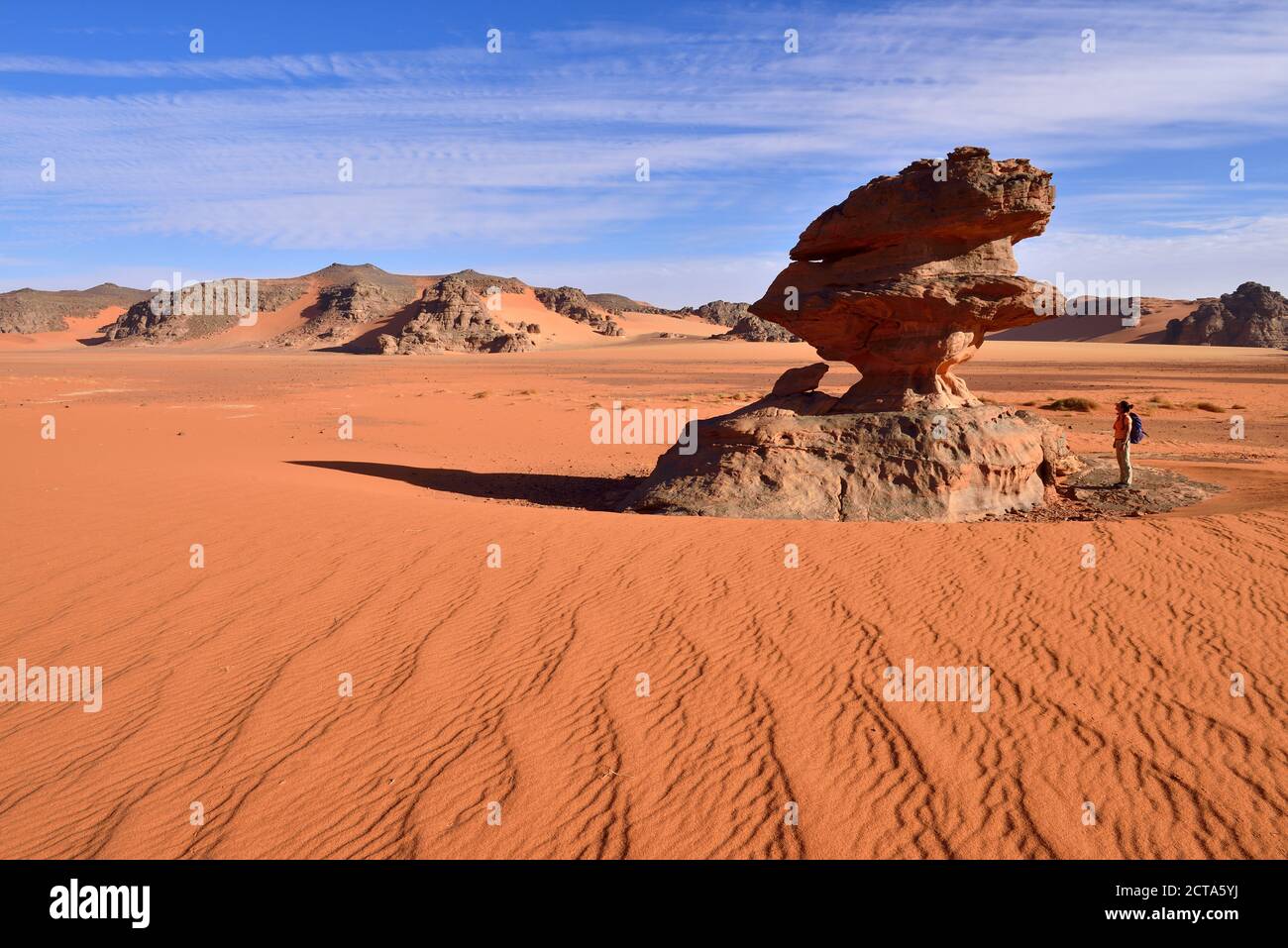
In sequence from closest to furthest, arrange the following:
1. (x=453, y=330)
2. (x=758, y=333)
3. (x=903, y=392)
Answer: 1. (x=903, y=392)
2. (x=453, y=330)
3. (x=758, y=333)

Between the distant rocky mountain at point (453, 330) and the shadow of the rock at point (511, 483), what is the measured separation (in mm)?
59480

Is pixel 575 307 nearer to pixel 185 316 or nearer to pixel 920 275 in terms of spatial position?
pixel 185 316

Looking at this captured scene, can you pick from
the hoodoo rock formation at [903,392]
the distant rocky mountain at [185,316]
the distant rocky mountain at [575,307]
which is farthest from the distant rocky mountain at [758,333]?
the hoodoo rock formation at [903,392]

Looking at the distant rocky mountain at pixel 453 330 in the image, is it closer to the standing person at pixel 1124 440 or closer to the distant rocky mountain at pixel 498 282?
the distant rocky mountain at pixel 498 282

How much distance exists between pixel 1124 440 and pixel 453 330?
236ft

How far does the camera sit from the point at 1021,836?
14.0 feet

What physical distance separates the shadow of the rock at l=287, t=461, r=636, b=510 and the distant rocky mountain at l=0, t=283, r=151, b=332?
11161 centimetres

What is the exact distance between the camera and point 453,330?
77875 millimetres

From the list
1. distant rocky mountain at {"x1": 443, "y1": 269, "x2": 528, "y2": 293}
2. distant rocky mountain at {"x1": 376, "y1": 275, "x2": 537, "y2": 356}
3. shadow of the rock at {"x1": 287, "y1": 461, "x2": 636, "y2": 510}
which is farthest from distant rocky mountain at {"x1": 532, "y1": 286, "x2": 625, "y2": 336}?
shadow of the rock at {"x1": 287, "y1": 461, "x2": 636, "y2": 510}

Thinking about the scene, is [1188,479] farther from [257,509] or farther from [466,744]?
[257,509]

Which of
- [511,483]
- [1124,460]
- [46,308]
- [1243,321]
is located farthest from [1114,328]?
[46,308]

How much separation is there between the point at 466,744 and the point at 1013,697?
164 inches

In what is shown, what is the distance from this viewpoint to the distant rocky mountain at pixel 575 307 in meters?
107
